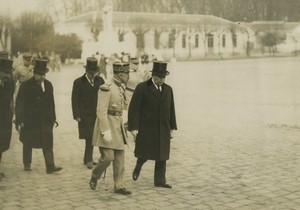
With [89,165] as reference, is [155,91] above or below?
above

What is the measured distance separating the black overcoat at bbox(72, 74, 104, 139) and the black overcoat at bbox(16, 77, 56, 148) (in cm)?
47

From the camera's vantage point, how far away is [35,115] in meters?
7.59

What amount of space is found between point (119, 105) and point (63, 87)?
18.3m

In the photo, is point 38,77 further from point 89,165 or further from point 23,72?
point 23,72

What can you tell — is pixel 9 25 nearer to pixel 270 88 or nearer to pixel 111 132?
pixel 111 132

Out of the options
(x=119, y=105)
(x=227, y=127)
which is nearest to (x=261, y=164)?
(x=119, y=105)

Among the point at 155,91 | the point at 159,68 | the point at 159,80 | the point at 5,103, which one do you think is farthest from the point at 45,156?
the point at 159,68

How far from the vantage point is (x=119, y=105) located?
21.0 ft

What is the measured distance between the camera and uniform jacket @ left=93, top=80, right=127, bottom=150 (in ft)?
20.5

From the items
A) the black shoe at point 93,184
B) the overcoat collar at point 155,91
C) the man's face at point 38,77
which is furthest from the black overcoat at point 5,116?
the overcoat collar at point 155,91

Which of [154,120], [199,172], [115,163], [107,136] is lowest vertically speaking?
[199,172]

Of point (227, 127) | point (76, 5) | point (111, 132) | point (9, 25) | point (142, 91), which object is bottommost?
point (227, 127)

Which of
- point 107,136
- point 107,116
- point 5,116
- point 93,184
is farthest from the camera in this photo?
point 5,116

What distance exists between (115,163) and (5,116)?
2.09 metres
